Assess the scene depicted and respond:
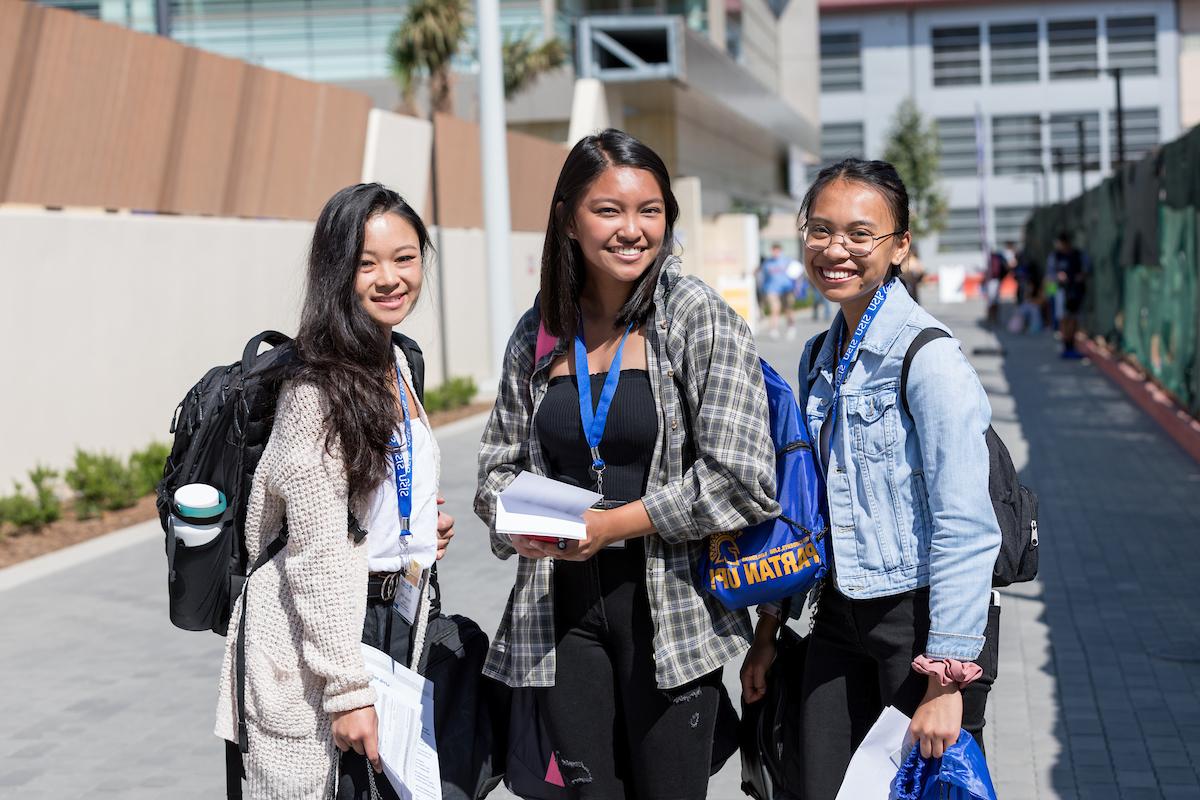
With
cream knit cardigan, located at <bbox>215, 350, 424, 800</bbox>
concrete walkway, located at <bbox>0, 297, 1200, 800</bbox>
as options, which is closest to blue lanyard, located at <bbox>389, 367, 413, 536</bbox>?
cream knit cardigan, located at <bbox>215, 350, 424, 800</bbox>

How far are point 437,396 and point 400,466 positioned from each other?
1492 centimetres

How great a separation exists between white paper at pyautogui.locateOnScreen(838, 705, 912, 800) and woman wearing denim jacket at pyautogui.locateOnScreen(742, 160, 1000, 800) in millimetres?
57

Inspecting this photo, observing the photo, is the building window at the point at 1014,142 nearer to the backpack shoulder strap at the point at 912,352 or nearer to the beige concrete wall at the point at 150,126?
the beige concrete wall at the point at 150,126

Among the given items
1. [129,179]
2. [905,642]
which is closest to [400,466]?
[905,642]

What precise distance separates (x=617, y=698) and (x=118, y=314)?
1015 centimetres

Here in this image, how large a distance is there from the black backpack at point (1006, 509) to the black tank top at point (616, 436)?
1.87ft

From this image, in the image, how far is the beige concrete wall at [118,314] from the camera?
1146 cm

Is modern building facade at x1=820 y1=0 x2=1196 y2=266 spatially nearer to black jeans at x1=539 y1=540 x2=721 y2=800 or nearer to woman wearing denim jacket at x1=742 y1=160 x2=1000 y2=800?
woman wearing denim jacket at x1=742 y1=160 x2=1000 y2=800

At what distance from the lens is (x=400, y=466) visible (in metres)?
3.45

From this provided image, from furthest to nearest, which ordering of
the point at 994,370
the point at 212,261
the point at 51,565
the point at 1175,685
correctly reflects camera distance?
the point at 994,370 < the point at 212,261 < the point at 51,565 < the point at 1175,685

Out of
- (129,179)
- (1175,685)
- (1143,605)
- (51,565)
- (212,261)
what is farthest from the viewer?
(212,261)

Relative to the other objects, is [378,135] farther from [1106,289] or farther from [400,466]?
[400,466]

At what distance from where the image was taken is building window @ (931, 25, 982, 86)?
245 feet

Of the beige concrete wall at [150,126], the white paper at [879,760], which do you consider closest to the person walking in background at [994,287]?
the beige concrete wall at [150,126]
